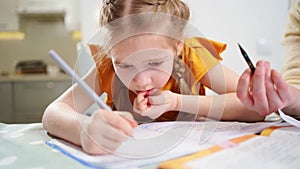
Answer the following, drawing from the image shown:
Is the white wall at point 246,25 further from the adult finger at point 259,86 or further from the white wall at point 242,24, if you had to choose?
the adult finger at point 259,86

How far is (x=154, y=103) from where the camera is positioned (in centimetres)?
62

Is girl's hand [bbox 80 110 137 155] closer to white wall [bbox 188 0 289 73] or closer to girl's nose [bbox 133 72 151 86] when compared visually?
girl's nose [bbox 133 72 151 86]

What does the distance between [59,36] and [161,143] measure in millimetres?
3111

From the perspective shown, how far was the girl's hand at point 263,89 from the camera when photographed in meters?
0.56

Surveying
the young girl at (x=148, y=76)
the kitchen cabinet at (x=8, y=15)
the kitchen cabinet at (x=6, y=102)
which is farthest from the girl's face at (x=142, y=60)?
the kitchen cabinet at (x=8, y=15)

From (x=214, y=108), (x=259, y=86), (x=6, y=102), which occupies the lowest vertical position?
(x=6, y=102)

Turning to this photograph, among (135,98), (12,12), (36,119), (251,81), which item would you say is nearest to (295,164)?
(251,81)


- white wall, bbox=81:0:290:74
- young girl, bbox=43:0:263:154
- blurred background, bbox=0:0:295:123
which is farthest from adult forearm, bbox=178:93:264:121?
white wall, bbox=81:0:290:74

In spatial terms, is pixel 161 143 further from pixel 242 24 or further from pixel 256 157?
pixel 242 24

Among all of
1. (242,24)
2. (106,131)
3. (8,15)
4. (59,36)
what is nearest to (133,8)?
(106,131)

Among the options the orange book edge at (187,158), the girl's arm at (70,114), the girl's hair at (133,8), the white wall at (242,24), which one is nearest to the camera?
the orange book edge at (187,158)

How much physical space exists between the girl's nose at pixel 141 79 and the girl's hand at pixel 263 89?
6.4 inches

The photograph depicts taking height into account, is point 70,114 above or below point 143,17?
below

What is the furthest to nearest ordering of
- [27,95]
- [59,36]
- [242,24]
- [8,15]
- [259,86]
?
1. [59,36]
2. [8,15]
3. [27,95]
4. [242,24]
5. [259,86]
